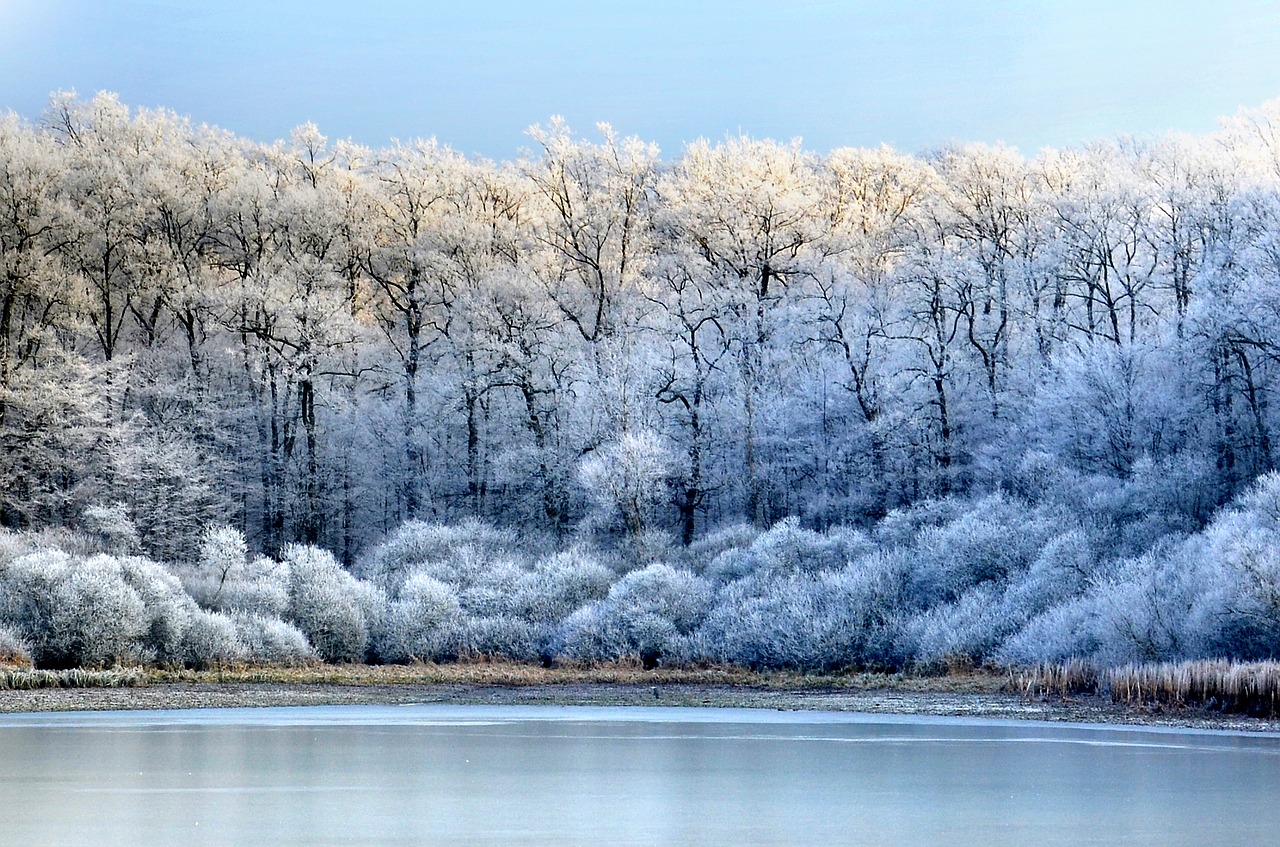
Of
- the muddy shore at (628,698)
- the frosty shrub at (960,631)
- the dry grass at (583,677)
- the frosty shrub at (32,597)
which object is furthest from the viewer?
the frosty shrub at (32,597)

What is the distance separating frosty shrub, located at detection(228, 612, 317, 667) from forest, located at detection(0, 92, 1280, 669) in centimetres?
13

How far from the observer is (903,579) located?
35.2 meters

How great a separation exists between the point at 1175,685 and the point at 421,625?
796 inches

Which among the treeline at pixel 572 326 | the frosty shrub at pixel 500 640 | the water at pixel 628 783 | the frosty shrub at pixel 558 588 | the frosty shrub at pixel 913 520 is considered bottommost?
the water at pixel 628 783

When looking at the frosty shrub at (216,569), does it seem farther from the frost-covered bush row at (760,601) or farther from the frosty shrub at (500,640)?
the frosty shrub at (500,640)

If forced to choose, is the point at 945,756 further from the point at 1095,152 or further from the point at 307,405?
the point at 1095,152

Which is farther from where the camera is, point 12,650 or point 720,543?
point 720,543

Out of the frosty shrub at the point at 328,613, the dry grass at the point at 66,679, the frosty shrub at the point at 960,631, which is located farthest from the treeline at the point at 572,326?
the dry grass at the point at 66,679

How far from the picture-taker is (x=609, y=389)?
4866 centimetres

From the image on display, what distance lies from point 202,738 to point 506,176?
4371 centimetres

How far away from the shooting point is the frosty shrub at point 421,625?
35344 millimetres

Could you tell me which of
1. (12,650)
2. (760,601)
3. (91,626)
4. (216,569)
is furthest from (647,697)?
(216,569)

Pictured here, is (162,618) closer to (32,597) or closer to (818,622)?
(32,597)

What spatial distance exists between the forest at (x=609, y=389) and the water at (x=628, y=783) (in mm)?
13313
